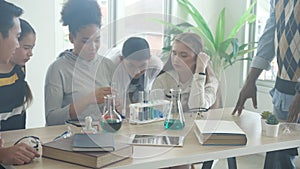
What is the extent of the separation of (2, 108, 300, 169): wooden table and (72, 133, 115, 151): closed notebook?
0.06 meters

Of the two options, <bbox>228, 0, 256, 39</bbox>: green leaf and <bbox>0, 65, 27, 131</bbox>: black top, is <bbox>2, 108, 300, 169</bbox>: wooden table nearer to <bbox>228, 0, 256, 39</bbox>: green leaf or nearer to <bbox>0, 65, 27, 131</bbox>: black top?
<bbox>0, 65, 27, 131</bbox>: black top

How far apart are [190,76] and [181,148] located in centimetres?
36

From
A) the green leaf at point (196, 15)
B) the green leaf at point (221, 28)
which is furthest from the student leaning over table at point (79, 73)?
the green leaf at point (221, 28)

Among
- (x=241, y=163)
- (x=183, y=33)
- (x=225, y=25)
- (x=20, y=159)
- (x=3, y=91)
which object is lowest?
(x=241, y=163)

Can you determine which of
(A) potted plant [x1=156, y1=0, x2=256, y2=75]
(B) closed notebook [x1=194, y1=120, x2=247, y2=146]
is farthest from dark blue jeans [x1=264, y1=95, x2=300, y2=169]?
(A) potted plant [x1=156, y1=0, x2=256, y2=75]

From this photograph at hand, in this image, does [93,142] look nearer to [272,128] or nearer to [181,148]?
[181,148]

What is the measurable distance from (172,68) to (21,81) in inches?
28.8

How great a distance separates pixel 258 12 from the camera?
3.71 meters

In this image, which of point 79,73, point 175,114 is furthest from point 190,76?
point 79,73

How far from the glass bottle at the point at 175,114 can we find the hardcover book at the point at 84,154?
1.22 ft

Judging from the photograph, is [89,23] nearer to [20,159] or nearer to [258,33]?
[20,159]

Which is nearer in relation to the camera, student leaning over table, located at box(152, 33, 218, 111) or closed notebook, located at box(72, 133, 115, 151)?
closed notebook, located at box(72, 133, 115, 151)

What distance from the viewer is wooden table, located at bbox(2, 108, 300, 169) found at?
4.06 feet

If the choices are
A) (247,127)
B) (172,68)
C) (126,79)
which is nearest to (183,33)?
(172,68)
